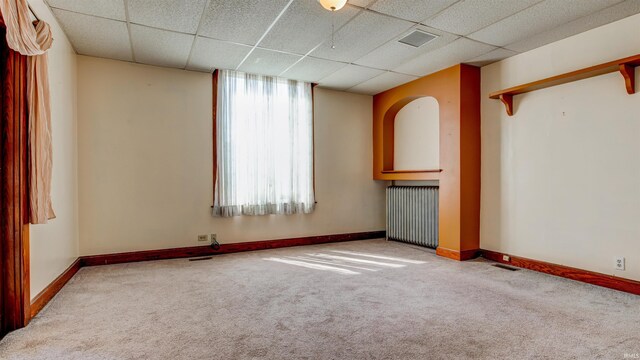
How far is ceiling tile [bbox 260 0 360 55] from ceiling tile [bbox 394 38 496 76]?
135cm

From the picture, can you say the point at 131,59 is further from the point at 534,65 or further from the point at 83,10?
the point at 534,65

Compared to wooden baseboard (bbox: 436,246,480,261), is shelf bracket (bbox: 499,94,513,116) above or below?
above

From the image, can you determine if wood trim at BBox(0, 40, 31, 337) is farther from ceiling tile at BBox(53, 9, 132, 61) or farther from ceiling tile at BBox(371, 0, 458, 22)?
ceiling tile at BBox(371, 0, 458, 22)

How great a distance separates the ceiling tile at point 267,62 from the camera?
4109mm

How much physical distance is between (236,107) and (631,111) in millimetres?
4445

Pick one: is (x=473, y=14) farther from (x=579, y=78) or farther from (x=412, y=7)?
(x=579, y=78)

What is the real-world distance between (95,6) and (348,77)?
316 centimetres

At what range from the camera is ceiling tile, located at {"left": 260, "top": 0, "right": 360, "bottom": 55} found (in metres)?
3.02

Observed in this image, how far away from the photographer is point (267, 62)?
14.4 ft

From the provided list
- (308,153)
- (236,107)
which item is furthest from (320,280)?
(236,107)

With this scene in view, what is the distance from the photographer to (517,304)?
9.12 feet

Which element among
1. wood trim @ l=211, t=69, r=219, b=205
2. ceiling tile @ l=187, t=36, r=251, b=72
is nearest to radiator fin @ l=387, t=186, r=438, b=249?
wood trim @ l=211, t=69, r=219, b=205

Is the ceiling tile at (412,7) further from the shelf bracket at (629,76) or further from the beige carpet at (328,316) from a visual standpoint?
the beige carpet at (328,316)

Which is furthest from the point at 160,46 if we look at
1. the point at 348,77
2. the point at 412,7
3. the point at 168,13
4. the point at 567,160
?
the point at 567,160
